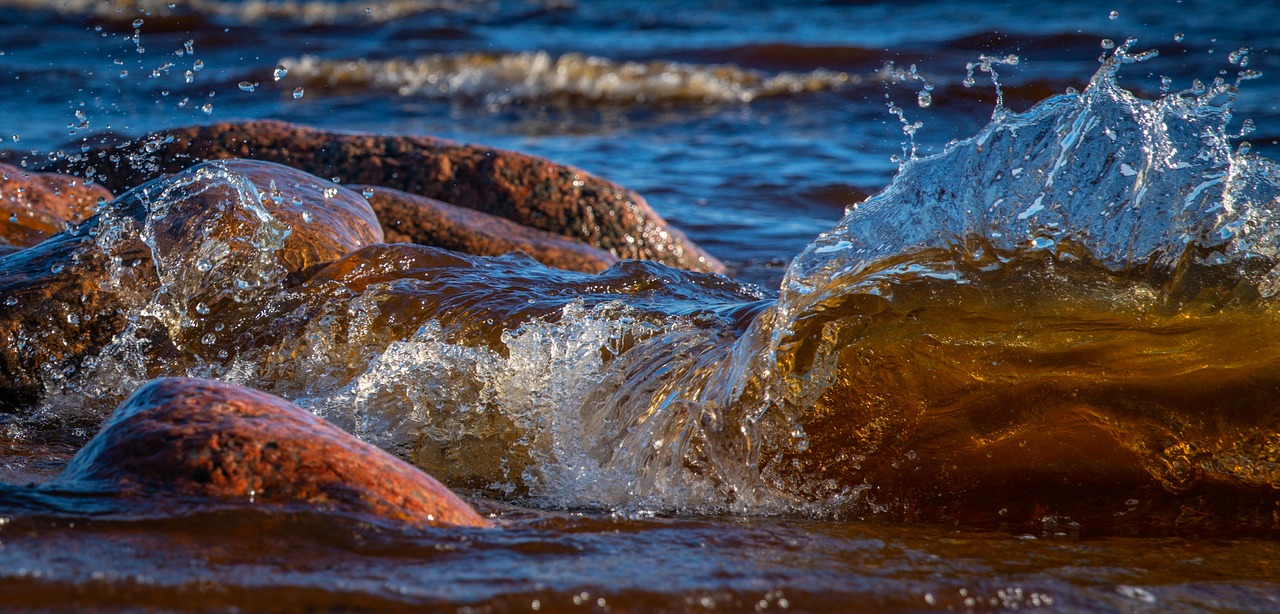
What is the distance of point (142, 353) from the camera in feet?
12.0

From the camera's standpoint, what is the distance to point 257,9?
1684cm

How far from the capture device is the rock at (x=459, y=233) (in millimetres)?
5160

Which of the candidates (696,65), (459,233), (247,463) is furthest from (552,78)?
(247,463)

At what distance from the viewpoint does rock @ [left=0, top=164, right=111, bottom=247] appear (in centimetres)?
471

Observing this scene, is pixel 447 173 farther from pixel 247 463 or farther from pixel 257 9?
pixel 257 9

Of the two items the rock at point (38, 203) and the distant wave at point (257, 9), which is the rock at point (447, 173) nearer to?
the rock at point (38, 203)

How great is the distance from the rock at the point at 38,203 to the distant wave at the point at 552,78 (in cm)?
656

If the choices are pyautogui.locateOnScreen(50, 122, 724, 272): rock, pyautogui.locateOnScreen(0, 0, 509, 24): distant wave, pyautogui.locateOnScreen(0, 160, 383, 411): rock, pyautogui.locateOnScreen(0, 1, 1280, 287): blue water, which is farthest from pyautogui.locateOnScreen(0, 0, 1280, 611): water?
pyautogui.locateOnScreen(0, 0, 509, 24): distant wave

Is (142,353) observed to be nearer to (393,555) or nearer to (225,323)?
(225,323)

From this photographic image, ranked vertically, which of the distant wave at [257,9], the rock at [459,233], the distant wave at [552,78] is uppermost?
the distant wave at [257,9]

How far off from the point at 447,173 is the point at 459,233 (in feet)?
2.71

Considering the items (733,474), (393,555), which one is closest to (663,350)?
(733,474)

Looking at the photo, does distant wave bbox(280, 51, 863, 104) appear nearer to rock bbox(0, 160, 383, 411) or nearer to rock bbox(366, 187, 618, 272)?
rock bbox(366, 187, 618, 272)

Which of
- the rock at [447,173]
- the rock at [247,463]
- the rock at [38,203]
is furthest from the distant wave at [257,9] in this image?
the rock at [247,463]
